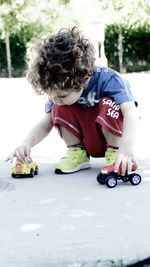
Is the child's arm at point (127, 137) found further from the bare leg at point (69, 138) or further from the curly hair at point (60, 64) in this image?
the bare leg at point (69, 138)

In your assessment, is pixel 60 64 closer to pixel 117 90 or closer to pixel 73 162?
pixel 117 90

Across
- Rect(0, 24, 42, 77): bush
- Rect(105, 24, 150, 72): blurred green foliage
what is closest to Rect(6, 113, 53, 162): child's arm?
Rect(0, 24, 42, 77): bush

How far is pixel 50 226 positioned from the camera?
8.03 ft

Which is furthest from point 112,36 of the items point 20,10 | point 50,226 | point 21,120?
point 50,226

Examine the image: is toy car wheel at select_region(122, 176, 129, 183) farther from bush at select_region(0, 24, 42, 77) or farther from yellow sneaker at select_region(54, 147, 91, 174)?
bush at select_region(0, 24, 42, 77)

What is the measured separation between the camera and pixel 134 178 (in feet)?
10.1

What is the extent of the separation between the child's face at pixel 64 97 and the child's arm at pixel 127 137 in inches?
9.2

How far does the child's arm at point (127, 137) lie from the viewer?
2.96 m

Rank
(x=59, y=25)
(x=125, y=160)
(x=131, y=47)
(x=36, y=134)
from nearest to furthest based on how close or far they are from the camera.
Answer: (x=125, y=160) → (x=36, y=134) → (x=59, y=25) → (x=131, y=47)

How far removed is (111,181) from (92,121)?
1.25ft

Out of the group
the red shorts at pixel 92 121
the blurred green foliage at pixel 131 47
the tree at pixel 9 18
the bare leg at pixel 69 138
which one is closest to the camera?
the red shorts at pixel 92 121

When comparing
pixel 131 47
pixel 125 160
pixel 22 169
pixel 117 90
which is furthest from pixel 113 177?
pixel 131 47

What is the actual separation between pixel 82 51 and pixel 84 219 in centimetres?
91

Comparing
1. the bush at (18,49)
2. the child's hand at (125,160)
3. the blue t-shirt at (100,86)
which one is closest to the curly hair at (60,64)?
the blue t-shirt at (100,86)
